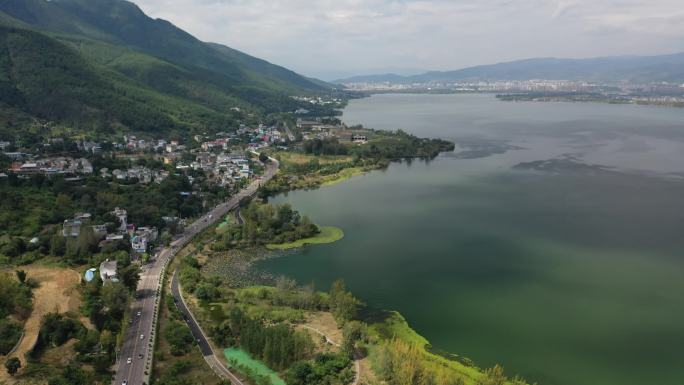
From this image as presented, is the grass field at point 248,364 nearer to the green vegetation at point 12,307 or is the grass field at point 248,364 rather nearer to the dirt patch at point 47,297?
the dirt patch at point 47,297

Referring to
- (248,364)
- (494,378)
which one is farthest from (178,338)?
(494,378)

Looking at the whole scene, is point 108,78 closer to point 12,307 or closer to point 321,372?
point 12,307

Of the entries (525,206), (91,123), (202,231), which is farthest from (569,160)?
(91,123)

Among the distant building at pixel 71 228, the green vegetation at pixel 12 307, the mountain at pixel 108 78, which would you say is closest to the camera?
the green vegetation at pixel 12 307

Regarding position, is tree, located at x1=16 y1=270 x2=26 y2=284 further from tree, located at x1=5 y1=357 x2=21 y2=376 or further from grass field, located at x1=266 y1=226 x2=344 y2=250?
grass field, located at x1=266 y1=226 x2=344 y2=250

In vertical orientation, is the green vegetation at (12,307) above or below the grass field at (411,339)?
above

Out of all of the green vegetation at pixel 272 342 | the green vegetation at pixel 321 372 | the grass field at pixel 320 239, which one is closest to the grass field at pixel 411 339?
the green vegetation at pixel 321 372

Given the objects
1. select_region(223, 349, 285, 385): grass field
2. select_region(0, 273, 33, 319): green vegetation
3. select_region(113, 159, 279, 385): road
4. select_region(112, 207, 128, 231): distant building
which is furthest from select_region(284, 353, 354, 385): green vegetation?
select_region(112, 207, 128, 231): distant building

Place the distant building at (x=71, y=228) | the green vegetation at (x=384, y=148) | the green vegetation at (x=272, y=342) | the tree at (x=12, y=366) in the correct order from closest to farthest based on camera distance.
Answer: the tree at (x=12, y=366) → the green vegetation at (x=272, y=342) → the distant building at (x=71, y=228) → the green vegetation at (x=384, y=148)
